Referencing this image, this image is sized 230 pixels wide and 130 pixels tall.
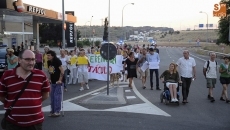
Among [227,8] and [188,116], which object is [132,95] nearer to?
[188,116]

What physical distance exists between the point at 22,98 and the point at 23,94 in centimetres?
5

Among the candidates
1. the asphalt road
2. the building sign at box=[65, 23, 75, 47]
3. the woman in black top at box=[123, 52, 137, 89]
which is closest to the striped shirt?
the asphalt road

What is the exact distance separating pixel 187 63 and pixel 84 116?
4437 millimetres

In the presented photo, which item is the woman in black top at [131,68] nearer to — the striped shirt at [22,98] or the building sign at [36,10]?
the striped shirt at [22,98]

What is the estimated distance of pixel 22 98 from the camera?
4.94 m

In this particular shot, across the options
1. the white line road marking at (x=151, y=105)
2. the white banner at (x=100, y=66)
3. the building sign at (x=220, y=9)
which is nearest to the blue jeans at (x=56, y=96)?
the white line road marking at (x=151, y=105)

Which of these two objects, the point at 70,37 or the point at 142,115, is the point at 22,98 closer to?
the point at 142,115

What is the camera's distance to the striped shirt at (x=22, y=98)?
495 centimetres

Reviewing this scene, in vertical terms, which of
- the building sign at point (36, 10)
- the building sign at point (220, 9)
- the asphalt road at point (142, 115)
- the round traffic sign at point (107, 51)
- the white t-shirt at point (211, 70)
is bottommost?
the asphalt road at point (142, 115)

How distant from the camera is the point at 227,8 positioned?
154 ft

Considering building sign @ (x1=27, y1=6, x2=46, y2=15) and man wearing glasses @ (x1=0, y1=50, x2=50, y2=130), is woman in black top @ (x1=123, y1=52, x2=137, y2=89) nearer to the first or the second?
man wearing glasses @ (x1=0, y1=50, x2=50, y2=130)

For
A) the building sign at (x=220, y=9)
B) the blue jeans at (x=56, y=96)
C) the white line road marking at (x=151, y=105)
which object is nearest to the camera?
the blue jeans at (x=56, y=96)

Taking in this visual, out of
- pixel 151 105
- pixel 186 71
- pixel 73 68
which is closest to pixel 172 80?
A: pixel 186 71

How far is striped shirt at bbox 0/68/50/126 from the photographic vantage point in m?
4.95
